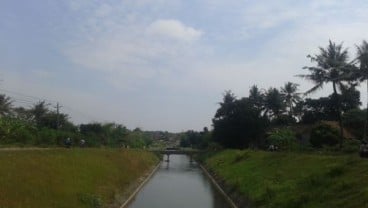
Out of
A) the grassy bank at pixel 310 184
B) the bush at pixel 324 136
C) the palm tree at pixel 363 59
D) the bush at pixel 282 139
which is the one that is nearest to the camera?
the grassy bank at pixel 310 184

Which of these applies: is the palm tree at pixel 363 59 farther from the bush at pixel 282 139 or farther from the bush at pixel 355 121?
the bush at pixel 355 121

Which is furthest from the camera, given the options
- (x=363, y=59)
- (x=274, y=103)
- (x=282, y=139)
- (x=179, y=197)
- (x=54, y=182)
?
(x=274, y=103)

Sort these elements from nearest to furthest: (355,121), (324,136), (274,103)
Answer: (324,136)
(355,121)
(274,103)

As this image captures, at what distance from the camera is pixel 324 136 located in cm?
6384

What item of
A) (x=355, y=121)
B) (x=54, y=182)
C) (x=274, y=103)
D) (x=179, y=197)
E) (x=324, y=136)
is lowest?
(x=179, y=197)

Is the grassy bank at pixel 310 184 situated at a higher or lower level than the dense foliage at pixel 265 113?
lower

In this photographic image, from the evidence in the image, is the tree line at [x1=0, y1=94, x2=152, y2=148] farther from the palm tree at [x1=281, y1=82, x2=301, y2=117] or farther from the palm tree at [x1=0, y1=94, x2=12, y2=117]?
the palm tree at [x1=281, y1=82, x2=301, y2=117]

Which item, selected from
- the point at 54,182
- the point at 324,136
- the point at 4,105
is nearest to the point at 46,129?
the point at 4,105

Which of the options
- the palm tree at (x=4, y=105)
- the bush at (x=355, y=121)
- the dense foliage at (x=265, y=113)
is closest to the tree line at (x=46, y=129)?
the palm tree at (x=4, y=105)

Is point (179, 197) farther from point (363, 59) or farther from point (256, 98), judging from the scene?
point (256, 98)

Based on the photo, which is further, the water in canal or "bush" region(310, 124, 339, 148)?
"bush" region(310, 124, 339, 148)

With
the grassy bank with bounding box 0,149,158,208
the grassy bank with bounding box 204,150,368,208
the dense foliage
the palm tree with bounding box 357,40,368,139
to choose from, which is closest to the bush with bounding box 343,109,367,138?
the dense foliage

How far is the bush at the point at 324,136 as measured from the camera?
63438 mm

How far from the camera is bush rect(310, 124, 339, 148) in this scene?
208ft
